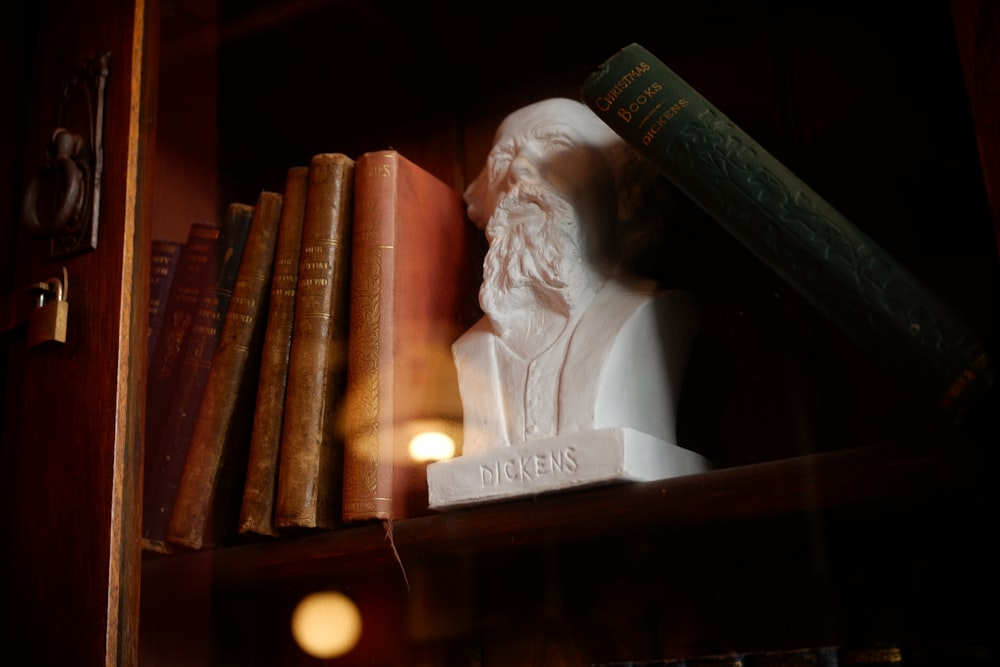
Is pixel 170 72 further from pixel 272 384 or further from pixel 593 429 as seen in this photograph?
pixel 593 429

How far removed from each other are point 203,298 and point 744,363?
0.45m

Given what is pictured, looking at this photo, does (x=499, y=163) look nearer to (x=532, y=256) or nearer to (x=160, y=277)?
(x=532, y=256)

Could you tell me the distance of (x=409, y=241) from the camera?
2.63ft

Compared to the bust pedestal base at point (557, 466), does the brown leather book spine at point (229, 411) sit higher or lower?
higher

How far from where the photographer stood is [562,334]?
0.74 m

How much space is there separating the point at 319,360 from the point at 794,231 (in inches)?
14.6

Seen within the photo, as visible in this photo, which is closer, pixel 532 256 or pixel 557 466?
pixel 557 466

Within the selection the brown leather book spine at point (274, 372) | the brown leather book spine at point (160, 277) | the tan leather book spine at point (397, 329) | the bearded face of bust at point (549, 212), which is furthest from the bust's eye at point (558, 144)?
the brown leather book spine at point (160, 277)

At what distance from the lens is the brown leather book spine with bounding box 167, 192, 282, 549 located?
0.78 meters

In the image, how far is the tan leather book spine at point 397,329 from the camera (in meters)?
0.73

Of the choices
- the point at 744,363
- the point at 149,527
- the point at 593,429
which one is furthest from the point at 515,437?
the point at 149,527

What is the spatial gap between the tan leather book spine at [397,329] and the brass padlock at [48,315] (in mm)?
221

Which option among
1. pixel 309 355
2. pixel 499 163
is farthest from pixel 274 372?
pixel 499 163

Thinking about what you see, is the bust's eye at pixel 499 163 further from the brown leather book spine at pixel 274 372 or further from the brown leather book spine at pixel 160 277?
the brown leather book spine at pixel 160 277
